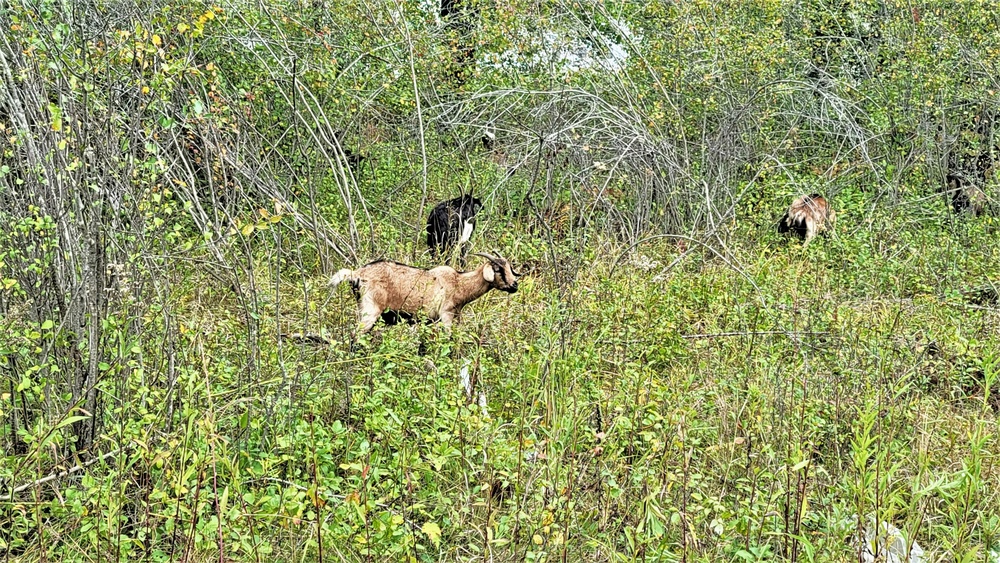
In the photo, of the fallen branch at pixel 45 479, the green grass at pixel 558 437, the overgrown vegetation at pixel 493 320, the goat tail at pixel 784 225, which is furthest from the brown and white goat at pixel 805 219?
the fallen branch at pixel 45 479

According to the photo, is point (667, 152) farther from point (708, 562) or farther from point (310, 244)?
point (708, 562)

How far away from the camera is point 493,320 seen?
17.4ft

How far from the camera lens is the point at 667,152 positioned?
7.62 m

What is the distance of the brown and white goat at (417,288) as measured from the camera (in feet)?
15.7

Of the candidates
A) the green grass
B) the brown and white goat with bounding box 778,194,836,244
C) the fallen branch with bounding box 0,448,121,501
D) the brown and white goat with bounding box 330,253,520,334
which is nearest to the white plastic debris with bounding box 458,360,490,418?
the green grass

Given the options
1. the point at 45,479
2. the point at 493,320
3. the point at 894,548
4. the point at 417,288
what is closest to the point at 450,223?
the point at 493,320

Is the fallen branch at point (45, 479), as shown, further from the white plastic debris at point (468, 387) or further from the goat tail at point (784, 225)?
the goat tail at point (784, 225)

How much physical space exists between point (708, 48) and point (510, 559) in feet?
24.2

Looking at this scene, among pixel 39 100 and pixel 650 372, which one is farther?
pixel 650 372

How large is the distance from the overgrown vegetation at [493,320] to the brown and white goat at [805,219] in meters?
0.14

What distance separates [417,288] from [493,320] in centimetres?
65

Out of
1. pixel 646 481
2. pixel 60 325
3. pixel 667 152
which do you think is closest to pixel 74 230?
pixel 60 325

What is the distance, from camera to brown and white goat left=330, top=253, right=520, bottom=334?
4.78 meters

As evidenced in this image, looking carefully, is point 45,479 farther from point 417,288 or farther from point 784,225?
point 784,225
